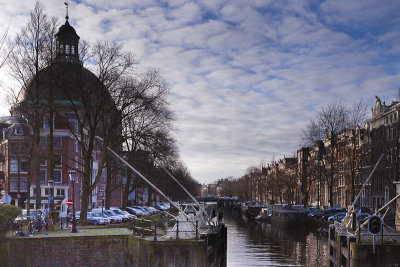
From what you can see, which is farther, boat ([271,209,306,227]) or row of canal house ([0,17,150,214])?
boat ([271,209,306,227])

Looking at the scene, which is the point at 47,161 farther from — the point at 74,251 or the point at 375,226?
the point at 375,226

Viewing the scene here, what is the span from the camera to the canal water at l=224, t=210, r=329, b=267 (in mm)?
44812

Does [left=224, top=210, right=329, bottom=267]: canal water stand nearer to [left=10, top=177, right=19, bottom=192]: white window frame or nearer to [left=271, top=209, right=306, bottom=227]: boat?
[left=271, top=209, right=306, bottom=227]: boat

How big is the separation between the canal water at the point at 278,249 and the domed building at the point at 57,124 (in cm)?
1732

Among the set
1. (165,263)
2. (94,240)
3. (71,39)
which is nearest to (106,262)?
(94,240)

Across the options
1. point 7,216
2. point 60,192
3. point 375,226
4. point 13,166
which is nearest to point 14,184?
point 13,166

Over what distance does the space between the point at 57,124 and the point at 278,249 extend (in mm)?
53181

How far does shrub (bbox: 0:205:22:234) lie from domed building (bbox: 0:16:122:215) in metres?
10.6

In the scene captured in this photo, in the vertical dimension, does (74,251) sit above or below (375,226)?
below

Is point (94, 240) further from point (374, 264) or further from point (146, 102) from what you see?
point (146, 102)

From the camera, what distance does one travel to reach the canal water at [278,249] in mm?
44812

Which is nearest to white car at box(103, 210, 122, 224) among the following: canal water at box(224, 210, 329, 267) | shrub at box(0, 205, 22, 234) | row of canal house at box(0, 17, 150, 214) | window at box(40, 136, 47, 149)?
row of canal house at box(0, 17, 150, 214)

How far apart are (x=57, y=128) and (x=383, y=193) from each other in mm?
59216

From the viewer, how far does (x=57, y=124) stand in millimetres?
93375
